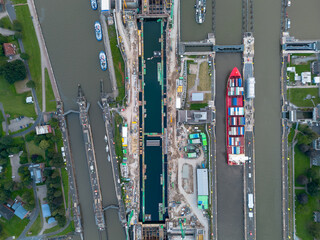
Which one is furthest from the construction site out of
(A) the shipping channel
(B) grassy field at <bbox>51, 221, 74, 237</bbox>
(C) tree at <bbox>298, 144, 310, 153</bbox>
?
(C) tree at <bbox>298, 144, 310, 153</bbox>

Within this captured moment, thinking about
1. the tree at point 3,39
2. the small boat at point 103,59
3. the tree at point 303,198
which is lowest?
the tree at point 303,198

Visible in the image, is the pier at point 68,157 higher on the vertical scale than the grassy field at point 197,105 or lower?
lower

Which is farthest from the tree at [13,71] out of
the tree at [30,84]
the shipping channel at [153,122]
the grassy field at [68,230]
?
the grassy field at [68,230]

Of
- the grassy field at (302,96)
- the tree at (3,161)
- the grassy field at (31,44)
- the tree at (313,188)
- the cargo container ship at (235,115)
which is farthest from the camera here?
the grassy field at (31,44)

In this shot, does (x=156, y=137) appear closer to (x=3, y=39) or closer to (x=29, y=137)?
(x=29, y=137)

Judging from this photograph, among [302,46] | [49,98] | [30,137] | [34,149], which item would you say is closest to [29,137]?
[30,137]

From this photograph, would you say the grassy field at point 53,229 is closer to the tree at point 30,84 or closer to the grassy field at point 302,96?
the tree at point 30,84

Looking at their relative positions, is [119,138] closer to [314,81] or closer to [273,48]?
[273,48]

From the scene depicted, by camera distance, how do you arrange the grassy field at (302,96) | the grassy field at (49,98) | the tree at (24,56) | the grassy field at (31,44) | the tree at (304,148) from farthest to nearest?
the grassy field at (49,98), the grassy field at (31,44), the tree at (24,56), the grassy field at (302,96), the tree at (304,148)

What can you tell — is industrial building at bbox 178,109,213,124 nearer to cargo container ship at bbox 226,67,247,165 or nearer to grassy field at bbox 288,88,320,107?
cargo container ship at bbox 226,67,247,165
